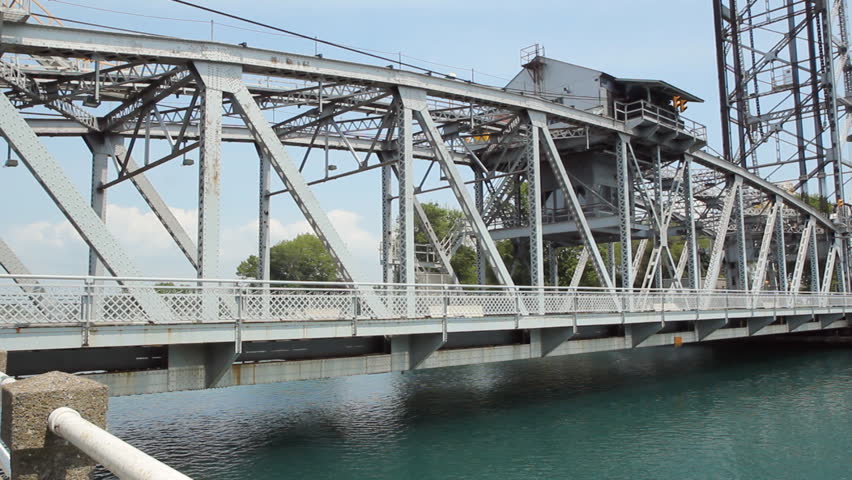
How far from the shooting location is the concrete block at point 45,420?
13.7ft

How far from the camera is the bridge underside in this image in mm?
12023

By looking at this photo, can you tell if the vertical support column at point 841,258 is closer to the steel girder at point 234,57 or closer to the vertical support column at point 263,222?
the steel girder at point 234,57

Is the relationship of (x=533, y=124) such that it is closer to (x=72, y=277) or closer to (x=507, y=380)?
(x=507, y=380)

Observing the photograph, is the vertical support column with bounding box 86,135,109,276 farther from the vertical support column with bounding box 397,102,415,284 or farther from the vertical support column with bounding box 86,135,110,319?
the vertical support column with bounding box 397,102,415,284

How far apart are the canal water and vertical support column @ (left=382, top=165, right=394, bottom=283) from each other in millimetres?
4760

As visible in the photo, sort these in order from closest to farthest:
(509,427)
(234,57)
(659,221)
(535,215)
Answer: (234,57) → (509,427) → (535,215) → (659,221)

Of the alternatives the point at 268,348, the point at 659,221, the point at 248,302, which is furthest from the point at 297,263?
the point at 248,302

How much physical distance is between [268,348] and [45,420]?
11105mm

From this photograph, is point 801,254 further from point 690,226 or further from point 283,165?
point 283,165

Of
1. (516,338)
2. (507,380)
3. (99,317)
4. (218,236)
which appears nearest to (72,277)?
(99,317)

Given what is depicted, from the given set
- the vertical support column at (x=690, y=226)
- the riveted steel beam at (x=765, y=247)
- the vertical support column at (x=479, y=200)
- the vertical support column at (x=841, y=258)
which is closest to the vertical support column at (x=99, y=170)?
the vertical support column at (x=479, y=200)

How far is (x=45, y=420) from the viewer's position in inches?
167

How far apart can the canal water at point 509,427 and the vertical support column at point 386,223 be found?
15.6 feet

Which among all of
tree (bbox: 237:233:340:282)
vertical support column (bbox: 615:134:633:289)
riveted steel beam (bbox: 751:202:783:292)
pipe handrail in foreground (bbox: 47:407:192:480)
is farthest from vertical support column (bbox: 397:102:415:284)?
tree (bbox: 237:233:340:282)
